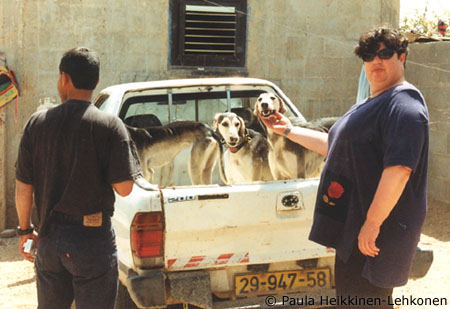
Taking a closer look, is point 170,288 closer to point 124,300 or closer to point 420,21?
point 124,300

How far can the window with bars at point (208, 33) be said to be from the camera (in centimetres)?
774

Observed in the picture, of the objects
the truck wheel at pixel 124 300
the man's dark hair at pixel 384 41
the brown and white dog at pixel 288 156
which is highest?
the man's dark hair at pixel 384 41

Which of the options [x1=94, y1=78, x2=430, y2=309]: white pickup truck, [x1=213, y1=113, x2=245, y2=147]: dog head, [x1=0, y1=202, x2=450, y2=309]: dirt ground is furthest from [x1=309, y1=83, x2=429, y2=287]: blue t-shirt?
[x1=213, y1=113, x2=245, y2=147]: dog head

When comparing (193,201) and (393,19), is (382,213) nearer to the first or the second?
(193,201)

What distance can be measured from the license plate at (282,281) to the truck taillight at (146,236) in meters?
0.58

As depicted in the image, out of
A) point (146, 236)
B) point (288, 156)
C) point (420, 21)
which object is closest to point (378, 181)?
point (146, 236)

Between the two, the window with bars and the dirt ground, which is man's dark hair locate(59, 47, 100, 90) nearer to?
the dirt ground

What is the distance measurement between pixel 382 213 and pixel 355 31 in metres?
6.57

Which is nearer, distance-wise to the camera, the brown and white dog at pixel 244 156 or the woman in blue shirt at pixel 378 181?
the woman in blue shirt at pixel 378 181

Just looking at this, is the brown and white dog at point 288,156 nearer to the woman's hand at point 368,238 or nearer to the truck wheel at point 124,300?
the truck wheel at point 124,300

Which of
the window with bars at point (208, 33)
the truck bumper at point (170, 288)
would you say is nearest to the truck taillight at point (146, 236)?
the truck bumper at point (170, 288)

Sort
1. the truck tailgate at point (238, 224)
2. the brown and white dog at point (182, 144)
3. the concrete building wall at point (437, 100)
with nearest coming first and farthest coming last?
the truck tailgate at point (238, 224) → the brown and white dog at point (182, 144) → the concrete building wall at point (437, 100)

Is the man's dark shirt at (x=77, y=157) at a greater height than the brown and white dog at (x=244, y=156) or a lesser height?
greater

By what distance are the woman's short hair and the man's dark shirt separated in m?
1.13
